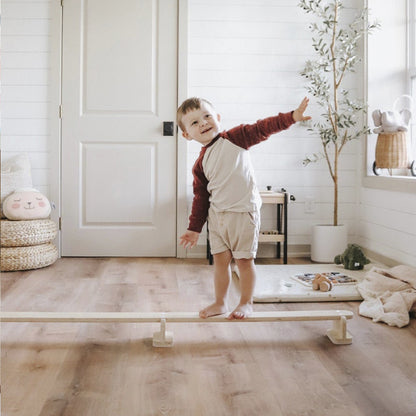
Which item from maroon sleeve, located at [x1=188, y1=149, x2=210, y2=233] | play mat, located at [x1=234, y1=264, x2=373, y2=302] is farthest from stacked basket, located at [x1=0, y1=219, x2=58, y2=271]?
maroon sleeve, located at [x1=188, y1=149, x2=210, y2=233]

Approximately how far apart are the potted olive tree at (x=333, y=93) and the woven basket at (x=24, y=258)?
1980 millimetres

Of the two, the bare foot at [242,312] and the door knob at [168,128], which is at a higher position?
the door knob at [168,128]

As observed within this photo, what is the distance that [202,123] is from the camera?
83.3 inches

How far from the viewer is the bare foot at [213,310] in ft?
7.04

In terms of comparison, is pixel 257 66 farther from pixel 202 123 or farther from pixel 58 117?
pixel 202 123

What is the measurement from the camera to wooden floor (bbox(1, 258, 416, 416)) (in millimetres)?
1577

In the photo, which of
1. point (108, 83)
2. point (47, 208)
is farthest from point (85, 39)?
point (47, 208)

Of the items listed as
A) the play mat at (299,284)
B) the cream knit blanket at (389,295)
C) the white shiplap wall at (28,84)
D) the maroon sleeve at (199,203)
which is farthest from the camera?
the white shiplap wall at (28,84)

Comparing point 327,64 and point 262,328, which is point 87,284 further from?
point 327,64

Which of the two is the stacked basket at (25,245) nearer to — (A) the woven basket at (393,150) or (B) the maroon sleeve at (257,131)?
(B) the maroon sleeve at (257,131)

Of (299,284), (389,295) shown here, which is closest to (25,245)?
(299,284)

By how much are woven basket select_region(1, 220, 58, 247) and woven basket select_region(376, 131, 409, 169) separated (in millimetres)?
2404

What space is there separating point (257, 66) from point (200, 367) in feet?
9.39

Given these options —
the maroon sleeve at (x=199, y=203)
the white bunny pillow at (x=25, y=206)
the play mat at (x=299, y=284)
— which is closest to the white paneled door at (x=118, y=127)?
the white bunny pillow at (x=25, y=206)
